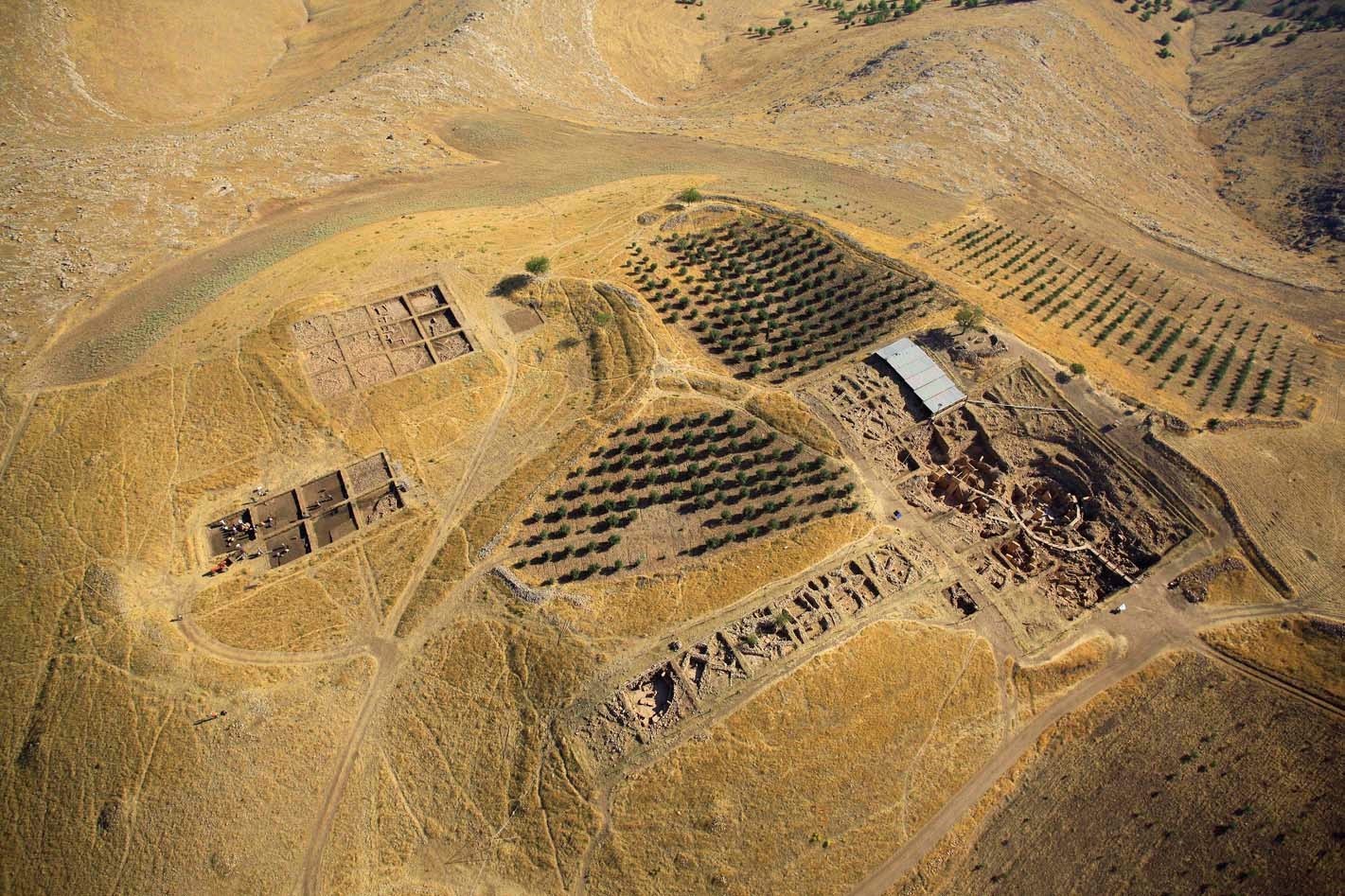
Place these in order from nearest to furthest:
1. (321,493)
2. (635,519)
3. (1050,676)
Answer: (1050,676)
(635,519)
(321,493)

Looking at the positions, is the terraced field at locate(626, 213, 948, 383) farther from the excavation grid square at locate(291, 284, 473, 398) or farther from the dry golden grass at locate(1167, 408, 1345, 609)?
the dry golden grass at locate(1167, 408, 1345, 609)

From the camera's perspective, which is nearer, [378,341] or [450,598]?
[450,598]

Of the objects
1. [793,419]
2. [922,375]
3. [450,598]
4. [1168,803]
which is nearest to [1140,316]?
[922,375]

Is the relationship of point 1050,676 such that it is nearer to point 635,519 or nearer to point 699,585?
point 699,585

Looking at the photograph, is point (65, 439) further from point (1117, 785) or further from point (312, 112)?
point (1117, 785)

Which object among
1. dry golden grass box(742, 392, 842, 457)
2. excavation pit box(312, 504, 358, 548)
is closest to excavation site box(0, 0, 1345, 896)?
dry golden grass box(742, 392, 842, 457)

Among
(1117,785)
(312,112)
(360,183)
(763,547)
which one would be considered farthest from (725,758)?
(312,112)
